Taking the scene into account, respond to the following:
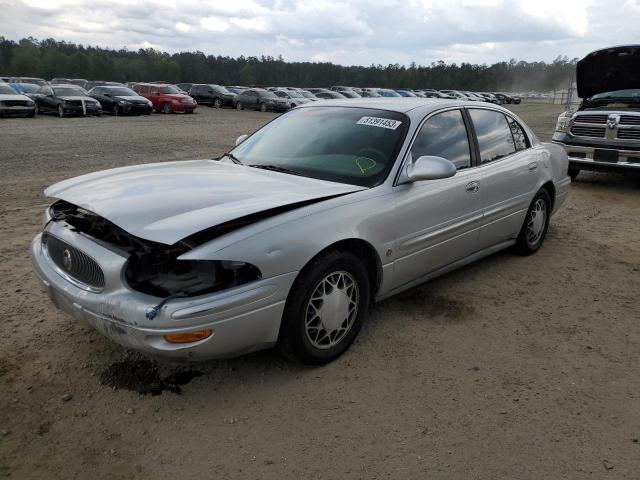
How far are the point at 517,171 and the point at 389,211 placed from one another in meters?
1.91

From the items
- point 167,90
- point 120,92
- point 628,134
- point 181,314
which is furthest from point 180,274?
point 167,90

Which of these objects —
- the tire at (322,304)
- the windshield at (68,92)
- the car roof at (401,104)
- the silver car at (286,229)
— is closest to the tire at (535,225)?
the silver car at (286,229)

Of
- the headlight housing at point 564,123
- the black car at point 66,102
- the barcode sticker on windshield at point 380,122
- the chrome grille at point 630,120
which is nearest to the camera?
the barcode sticker on windshield at point 380,122

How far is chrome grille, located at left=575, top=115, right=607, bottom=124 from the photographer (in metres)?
8.67

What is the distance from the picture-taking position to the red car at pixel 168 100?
89.6 ft

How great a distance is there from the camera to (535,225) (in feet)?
17.2

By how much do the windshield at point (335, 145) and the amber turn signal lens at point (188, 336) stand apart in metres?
1.40

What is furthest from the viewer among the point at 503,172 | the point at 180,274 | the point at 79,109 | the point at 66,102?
the point at 79,109

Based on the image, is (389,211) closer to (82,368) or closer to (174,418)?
(174,418)

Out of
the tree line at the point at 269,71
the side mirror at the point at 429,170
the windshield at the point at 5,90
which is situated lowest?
the side mirror at the point at 429,170

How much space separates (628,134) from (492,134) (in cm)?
508

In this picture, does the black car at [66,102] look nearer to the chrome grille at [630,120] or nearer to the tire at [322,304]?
the chrome grille at [630,120]

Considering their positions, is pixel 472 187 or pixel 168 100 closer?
pixel 472 187

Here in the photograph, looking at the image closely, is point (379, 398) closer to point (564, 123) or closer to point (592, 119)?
point (592, 119)
